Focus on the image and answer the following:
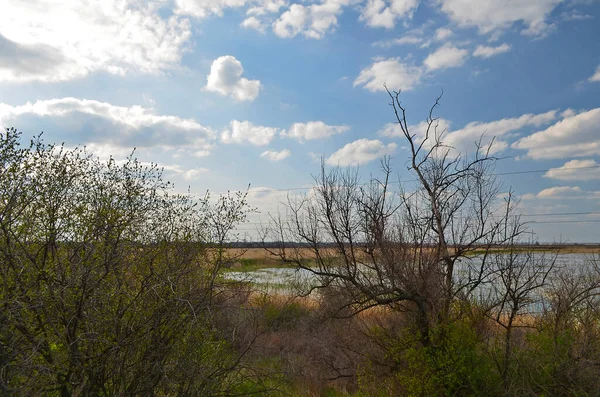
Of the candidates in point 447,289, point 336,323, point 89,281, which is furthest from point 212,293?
point 336,323

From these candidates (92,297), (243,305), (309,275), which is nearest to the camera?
(92,297)

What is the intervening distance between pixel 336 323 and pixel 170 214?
8.72 meters

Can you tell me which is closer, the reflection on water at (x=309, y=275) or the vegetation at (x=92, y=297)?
the vegetation at (x=92, y=297)

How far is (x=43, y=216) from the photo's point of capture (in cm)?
595

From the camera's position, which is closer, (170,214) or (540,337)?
(170,214)

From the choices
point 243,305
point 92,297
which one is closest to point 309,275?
point 243,305

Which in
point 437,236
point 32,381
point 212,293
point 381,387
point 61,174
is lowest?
point 381,387

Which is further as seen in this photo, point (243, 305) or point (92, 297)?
point (243, 305)

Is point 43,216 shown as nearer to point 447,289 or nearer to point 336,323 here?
point 447,289

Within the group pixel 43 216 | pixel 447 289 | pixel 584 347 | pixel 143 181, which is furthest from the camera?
pixel 447 289

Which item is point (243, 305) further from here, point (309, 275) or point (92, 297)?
point (309, 275)

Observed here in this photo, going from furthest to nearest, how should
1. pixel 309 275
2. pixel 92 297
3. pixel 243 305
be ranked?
pixel 309 275 → pixel 243 305 → pixel 92 297

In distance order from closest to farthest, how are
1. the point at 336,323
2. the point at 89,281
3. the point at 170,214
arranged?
1. the point at 89,281
2. the point at 170,214
3. the point at 336,323

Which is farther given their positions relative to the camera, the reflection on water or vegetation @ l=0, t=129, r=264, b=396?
the reflection on water
